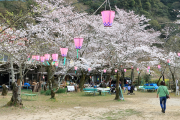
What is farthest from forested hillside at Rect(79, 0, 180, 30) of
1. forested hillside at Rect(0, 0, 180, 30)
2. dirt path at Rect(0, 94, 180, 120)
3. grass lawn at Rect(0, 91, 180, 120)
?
dirt path at Rect(0, 94, 180, 120)

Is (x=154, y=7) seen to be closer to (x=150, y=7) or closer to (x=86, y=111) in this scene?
(x=150, y=7)

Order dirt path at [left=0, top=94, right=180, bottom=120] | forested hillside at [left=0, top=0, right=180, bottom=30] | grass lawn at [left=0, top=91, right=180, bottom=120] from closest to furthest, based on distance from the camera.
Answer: dirt path at [left=0, top=94, right=180, bottom=120] → grass lawn at [left=0, top=91, right=180, bottom=120] → forested hillside at [left=0, top=0, right=180, bottom=30]

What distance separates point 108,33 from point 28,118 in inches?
550

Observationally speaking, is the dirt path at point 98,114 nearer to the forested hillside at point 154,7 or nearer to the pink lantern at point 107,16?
the pink lantern at point 107,16

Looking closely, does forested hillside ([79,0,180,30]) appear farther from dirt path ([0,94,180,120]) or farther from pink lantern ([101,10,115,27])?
pink lantern ([101,10,115,27])

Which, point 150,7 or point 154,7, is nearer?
point 150,7

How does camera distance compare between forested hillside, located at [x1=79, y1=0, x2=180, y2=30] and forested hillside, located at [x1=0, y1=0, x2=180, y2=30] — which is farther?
forested hillside, located at [x1=79, y1=0, x2=180, y2=30]

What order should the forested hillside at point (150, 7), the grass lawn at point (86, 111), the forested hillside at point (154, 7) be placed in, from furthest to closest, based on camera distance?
1. the forested hillside at point (154, 7)
2. the forested hillside at point (150, 7)
3. the grass lawn at point (86, 111)

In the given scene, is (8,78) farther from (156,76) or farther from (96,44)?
Result: (156,76)

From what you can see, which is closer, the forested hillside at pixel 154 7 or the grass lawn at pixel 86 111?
the grass lawn at pixel 86 111

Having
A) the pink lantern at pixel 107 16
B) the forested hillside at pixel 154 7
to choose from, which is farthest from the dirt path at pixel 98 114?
the forested hillside at pixel 154 7

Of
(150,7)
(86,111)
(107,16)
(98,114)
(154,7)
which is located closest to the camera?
(107,16)

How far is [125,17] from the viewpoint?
2325 centimetres

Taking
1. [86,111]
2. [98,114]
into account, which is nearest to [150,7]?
[86,111]
